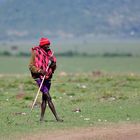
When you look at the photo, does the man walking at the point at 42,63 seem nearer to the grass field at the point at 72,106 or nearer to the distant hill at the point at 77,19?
the grass field at the point at 72,106

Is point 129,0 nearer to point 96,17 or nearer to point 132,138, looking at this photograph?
point 96,17

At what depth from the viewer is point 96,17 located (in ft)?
633

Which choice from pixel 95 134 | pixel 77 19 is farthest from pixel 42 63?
pixel 77 19

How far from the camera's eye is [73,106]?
68.8 ft

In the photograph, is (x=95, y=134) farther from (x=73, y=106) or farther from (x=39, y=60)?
(x=73, y=106)

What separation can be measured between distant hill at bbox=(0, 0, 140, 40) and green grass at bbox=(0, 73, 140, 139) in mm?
162072

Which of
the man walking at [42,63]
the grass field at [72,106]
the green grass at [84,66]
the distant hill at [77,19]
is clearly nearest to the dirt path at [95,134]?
the grass field at [72,106]

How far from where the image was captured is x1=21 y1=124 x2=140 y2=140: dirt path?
571 inches

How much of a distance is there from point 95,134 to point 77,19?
180101mm

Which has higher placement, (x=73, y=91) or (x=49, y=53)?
(x=49, y=53)

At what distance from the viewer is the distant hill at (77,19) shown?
19362 centimetres

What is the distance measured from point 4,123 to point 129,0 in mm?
181505

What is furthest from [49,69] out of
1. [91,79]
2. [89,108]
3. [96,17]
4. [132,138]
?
[96,17]

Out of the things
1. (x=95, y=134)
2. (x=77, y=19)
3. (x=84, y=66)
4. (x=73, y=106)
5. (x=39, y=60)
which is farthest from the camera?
(x=77, y=19)
